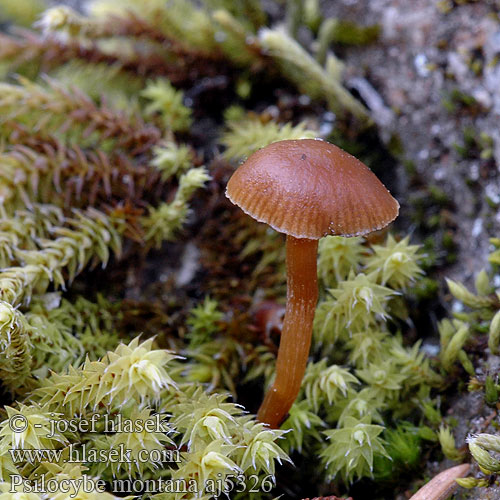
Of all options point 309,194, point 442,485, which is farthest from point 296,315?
point 442,485

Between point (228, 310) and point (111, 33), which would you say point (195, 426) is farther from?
point (111, 33)

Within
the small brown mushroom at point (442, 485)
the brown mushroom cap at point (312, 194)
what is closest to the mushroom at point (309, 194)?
the brown mushroom cap at point (312, 194)

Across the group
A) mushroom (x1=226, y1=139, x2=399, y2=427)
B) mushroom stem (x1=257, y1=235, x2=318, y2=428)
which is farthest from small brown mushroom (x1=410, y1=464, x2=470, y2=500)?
mushroom (x1=226, y1=139, x2=399, y2=427)

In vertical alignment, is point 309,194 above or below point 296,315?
above

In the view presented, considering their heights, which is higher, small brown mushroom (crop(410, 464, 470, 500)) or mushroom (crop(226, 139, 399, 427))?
mushroom (crop(226, 139, 399, 427))

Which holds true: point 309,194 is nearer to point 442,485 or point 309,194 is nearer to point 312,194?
point 312,194

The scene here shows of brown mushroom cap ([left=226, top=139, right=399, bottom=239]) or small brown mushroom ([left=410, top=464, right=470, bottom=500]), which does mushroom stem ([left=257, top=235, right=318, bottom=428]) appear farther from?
small brown mushroom ([left=410, top=464, right=470, bottom=500])
